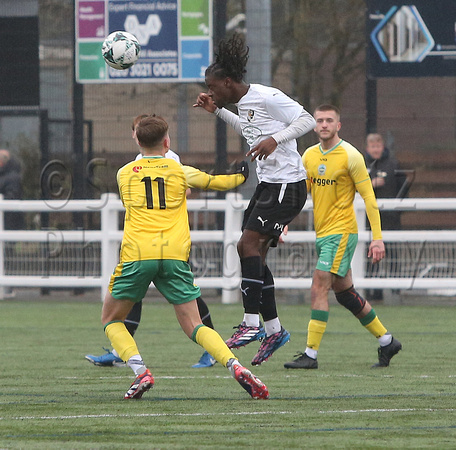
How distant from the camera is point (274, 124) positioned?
7.64 meters

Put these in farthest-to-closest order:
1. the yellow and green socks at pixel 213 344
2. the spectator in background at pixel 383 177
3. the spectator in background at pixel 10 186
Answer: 1. the spectator in background at pixel 10 186
2. the spectator in background at pixel 383 177
3. the yellow and green socks at pixel 213 344

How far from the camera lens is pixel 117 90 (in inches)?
635

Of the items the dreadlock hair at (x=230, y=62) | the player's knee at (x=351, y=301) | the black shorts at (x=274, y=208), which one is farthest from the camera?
the player's knee at (x=351, y=301)

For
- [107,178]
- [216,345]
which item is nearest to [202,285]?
[107,178]

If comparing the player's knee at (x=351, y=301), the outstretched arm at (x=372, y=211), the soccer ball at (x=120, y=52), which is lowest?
the player's knee at (x=351, y=301)

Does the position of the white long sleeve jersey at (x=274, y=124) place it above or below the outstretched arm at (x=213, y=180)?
above

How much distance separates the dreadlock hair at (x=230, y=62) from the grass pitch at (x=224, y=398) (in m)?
2.19

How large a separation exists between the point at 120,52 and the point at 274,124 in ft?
5.39

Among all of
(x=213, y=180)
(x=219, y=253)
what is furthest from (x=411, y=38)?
(x=213, y=180)

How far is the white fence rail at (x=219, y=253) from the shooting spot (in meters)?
14.1

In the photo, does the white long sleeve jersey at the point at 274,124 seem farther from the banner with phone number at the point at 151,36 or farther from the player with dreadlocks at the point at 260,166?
the banner with phone number at the point at 151,36

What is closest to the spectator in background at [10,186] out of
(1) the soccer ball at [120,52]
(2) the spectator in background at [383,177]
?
(2) the spectator in background at [383,177]

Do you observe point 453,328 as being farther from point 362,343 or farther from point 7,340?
point 7,340

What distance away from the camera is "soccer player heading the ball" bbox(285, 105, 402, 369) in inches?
324
